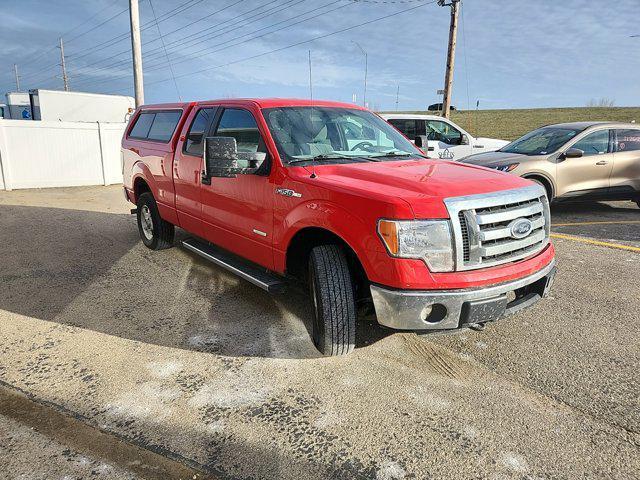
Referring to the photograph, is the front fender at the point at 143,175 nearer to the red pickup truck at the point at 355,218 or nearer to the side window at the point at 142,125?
the side window at the point at 142,125

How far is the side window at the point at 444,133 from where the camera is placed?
1162 cm

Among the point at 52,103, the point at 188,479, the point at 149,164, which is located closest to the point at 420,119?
the point at 149,164

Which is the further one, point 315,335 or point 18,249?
point 18,249

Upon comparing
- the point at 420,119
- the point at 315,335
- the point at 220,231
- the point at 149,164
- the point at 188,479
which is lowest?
the point at 188,479

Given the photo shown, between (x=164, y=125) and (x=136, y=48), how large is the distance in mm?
11247

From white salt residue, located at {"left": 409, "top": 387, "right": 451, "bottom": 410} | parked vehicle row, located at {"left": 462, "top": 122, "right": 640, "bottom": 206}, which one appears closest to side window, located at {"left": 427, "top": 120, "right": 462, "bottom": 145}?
parked vehicle row, located at {"left": 462, "top": 122, "right": 640, "bottom": 206}

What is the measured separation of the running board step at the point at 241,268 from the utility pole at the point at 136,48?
11.9 m

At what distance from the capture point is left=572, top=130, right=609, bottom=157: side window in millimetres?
8227

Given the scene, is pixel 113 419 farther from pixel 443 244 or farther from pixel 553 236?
pixel 553 236

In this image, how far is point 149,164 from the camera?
5828mm

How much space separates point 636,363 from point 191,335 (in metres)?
3.43

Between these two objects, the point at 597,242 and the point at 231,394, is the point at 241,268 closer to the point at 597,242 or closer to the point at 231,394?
the point at 231,394

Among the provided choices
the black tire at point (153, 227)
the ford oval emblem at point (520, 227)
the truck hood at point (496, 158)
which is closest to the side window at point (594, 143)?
the truck hood at point (496, 158)

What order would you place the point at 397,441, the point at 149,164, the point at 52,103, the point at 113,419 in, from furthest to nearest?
the point at 52,103 → the point at 149,164 → the point at 113,419 → the point at 397,441
